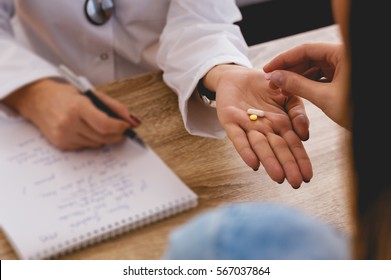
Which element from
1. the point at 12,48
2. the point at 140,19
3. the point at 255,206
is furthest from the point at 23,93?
the point at 255,206

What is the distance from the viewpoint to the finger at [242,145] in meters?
0.49

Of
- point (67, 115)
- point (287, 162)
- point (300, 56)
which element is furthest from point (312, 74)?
point (67, 115)

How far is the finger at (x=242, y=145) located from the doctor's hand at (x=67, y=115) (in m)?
0.09

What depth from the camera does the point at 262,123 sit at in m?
0.52

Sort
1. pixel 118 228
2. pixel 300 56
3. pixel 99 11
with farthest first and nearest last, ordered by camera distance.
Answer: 1. pixel 99 11
2. pixel 300 56
3. pixel 118 228

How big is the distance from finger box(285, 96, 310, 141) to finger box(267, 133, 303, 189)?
0.04 meters

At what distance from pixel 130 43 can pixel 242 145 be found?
30 cm

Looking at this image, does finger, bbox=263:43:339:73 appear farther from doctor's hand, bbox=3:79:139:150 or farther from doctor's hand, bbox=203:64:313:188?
doctor's hand, bbox=3:79:139:150

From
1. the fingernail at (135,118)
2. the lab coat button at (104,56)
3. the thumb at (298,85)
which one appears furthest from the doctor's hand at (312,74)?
the lab coat button at (104,56)

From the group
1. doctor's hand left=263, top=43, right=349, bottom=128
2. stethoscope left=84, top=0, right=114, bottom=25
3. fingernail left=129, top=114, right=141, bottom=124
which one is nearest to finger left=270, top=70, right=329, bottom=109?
doctor's hand left=263, top=43, right=349, bottom=128

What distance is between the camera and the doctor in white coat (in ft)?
1.69

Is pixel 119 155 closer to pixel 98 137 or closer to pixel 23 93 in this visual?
pixel 98 137

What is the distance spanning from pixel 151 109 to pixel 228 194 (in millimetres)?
131

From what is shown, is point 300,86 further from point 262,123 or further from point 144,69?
point 144,69
